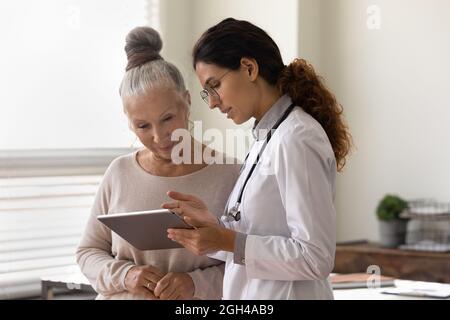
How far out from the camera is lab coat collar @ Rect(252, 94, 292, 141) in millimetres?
2098

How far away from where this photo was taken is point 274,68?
2.16m

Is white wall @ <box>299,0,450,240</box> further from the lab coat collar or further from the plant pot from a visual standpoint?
the lab coat collar

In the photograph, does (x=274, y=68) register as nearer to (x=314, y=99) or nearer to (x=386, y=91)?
(x=314, y=99)

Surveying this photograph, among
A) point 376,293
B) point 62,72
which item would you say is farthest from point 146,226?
point 62,72

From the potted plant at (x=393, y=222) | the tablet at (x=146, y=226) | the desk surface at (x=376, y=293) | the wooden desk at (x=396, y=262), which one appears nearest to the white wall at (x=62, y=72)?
the wooden desk at (x=396, y=262)

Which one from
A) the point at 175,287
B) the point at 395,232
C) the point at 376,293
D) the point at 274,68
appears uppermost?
the point at 274,68

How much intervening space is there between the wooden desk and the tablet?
279 cm

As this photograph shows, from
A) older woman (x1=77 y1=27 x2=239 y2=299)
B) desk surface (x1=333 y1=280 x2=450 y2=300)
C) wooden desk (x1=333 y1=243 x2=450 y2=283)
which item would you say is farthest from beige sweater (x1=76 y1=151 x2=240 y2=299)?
wooden desk (x1=333 y1=243 x2=450 y2=283)

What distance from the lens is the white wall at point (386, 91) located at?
5152 millimetres

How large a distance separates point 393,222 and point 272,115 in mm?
3135

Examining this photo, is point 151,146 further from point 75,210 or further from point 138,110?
point 75,210

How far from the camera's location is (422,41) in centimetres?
521
